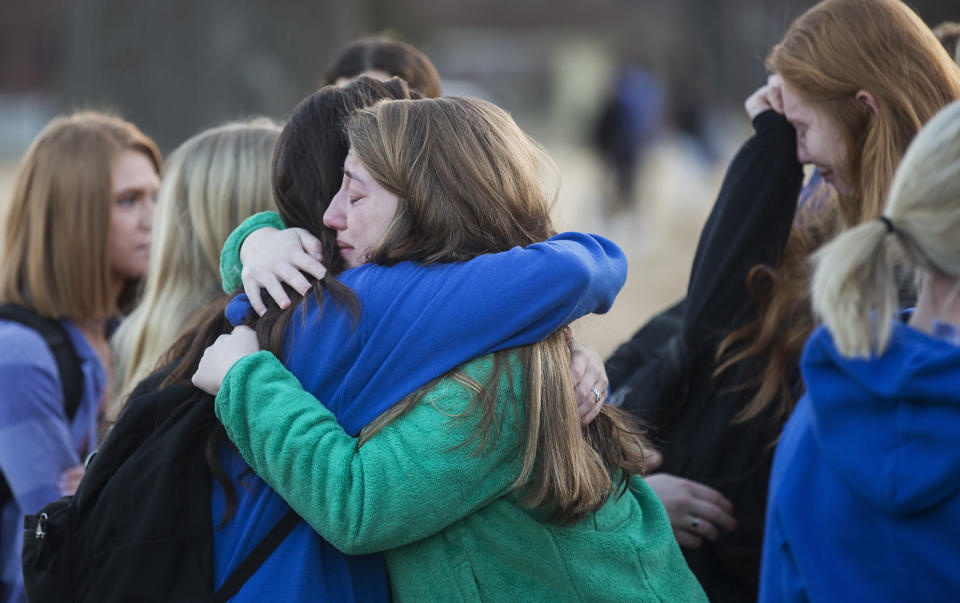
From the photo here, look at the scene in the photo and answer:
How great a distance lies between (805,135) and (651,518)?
112 cm

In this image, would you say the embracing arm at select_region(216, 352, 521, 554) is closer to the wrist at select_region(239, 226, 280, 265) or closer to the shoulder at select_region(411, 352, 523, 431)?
the shoulder at select_region(411, 352, 523, 431)

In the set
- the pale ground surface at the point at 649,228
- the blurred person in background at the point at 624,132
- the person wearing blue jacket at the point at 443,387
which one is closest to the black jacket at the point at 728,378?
the person wearing blue jacket at the point at 443,387

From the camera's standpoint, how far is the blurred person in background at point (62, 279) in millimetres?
2711

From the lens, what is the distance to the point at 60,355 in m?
2.84

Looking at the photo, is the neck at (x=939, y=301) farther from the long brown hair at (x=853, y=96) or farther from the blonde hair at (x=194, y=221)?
the blonde hair at (x=194, y=221)

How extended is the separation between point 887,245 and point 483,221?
0.75 metres

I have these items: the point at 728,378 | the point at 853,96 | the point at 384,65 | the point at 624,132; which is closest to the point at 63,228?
the point at 384,65

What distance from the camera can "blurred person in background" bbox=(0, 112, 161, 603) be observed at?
271 centimetres

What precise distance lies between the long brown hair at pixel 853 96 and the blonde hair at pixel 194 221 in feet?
4.62

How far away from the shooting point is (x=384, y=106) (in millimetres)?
2004

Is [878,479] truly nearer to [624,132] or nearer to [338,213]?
[338,213]

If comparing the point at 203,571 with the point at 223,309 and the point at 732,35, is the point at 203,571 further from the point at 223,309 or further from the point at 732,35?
the point at 732,35

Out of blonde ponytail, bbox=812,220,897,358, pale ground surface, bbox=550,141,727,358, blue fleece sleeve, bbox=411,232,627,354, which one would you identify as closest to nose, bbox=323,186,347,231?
blue fleece sleeve, bbox=411,232,627,354

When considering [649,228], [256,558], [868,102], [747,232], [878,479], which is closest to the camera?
[878,479]
